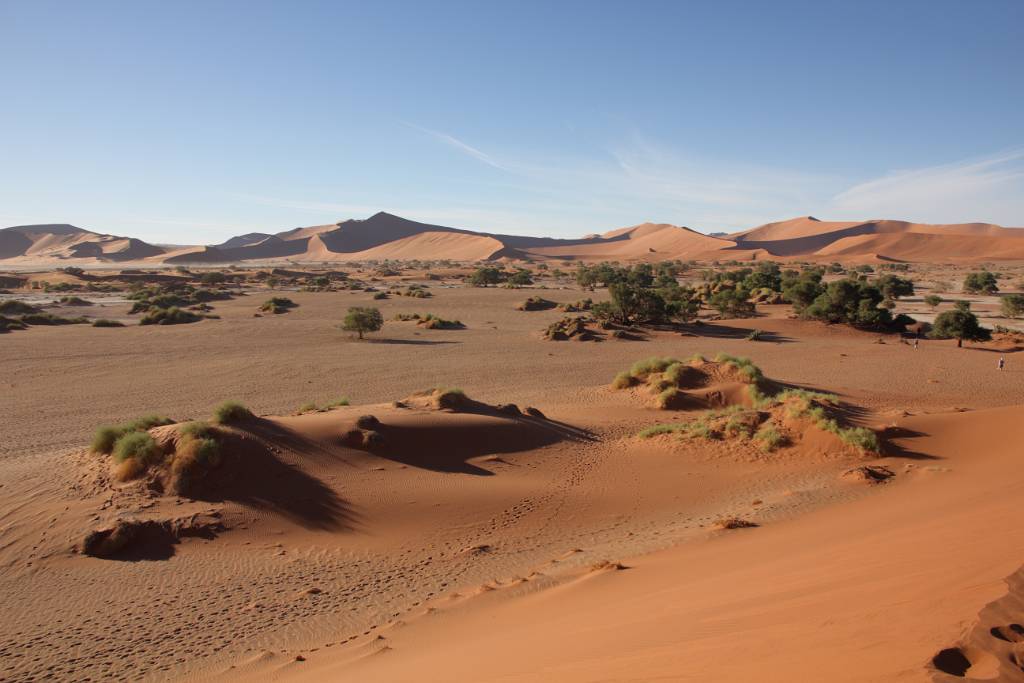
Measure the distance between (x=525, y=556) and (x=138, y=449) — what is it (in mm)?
7217

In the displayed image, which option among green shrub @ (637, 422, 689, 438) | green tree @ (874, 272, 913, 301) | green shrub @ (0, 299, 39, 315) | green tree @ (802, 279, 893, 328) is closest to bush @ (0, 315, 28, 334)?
green shrub @ (0, 299, 39, 315)

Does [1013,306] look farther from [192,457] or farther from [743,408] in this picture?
[192,457]

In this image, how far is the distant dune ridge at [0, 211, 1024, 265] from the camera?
13162 centimetres

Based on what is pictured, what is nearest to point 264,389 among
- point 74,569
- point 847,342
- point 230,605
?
point 74,569

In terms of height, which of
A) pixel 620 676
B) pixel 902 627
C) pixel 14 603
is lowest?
pixel 14 603

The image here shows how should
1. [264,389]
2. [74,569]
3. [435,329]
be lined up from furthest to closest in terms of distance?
[435,329], [264,389], [74,569]

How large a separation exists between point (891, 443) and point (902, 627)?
11.3 metres

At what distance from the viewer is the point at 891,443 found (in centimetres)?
1423

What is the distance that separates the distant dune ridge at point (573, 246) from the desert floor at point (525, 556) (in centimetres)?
12017

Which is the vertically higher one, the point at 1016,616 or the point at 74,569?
the point at 1016,616

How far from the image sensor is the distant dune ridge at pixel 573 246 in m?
132

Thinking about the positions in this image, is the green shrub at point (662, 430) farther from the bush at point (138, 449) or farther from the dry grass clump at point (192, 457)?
the bush at point (138, 449)

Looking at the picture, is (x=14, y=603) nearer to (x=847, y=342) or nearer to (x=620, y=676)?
(x=620, y=676)

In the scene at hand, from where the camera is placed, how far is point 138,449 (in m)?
11.2
